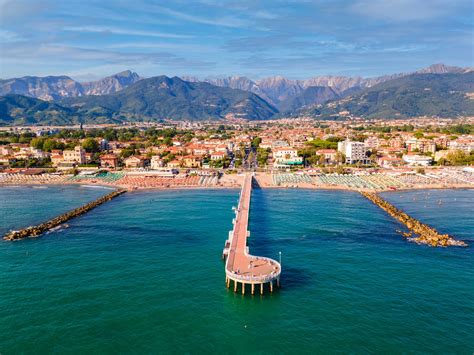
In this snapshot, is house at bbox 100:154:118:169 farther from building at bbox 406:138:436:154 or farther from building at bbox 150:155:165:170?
building at bbox 406:138:436:154

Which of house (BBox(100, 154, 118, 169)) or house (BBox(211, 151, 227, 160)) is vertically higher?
house (BBox(211, 151, 227, 160))

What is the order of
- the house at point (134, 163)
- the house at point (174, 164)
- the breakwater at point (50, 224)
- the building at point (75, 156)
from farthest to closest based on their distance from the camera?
the building at point (75, 156), the house at point (134, 163), the house at point (174, 164), the breakwater at point (50, 224)

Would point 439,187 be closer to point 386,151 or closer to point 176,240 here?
point 386,151

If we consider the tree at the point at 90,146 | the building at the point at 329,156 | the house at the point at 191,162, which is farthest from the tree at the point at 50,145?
the building at the point at 329,156

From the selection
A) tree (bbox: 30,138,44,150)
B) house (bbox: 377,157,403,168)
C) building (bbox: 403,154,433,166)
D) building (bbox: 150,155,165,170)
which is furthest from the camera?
tree (bbox: 30,138,44,150)

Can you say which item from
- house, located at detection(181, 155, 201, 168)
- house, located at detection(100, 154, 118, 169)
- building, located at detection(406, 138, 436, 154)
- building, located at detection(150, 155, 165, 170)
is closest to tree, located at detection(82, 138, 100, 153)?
house, located at detection(100, 154, 118, 169)

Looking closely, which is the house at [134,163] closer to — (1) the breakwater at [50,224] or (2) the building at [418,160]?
(1) the breakwater at [50,224]

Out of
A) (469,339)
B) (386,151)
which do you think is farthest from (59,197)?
(386,151)
